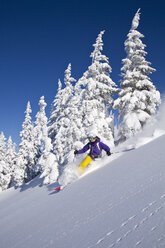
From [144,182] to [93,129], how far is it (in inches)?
510

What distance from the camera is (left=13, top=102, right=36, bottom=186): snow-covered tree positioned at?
30.3 meters

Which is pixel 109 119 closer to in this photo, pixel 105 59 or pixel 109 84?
pixel 109 84

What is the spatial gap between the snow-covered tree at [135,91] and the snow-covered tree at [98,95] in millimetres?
1573

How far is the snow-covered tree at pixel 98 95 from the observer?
17.9m

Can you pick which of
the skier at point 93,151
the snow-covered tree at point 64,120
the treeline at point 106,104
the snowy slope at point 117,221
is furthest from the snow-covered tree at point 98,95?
the snowy slope at point 117,221

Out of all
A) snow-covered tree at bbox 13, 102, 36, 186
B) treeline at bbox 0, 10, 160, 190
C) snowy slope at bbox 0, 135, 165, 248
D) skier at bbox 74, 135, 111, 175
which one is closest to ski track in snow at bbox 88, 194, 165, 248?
snowy slope at bbox 0, 135, 165, 248

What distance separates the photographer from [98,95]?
19578 mm

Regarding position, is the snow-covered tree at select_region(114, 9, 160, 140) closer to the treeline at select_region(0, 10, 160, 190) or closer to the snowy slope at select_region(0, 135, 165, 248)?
the treeline at select_region(0, 10, 160, 190)

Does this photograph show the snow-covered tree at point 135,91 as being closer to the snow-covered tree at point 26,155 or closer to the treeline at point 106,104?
the treeline at point 106,104

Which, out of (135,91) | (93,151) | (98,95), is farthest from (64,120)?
(93,151)

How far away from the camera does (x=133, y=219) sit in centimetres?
238

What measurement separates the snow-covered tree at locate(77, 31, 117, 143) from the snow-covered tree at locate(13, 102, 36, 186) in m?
16.3

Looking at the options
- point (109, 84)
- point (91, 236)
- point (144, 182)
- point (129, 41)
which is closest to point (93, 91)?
point (109, 84)

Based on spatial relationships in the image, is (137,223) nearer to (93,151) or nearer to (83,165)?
(83,165)
